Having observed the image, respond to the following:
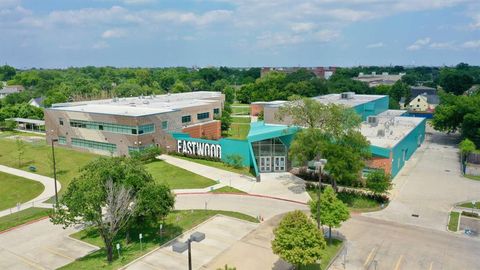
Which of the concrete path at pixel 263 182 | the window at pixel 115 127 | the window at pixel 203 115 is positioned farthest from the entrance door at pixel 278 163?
the window at pixel 203 115

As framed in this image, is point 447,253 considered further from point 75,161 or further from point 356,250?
point 75,161

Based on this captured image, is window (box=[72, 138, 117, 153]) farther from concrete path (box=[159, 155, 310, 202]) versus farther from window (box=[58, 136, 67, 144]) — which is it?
concrete path (box=[159, 155, 310, 202])

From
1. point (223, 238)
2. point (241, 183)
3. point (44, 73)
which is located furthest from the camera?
point (44, 73)

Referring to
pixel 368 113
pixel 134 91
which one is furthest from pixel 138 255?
pixel 134 91

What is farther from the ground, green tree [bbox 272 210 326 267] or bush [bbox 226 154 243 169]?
green tree [bbox 272 210 326 267]

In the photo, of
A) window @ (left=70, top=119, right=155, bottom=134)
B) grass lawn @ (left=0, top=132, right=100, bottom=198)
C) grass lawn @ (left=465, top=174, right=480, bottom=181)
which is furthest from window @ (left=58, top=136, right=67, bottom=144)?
grass lawn @ (left=465, top=174, right=480, bottom=181)

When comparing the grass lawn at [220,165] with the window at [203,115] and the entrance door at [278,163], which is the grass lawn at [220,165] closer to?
the entrance door at [278,163]
